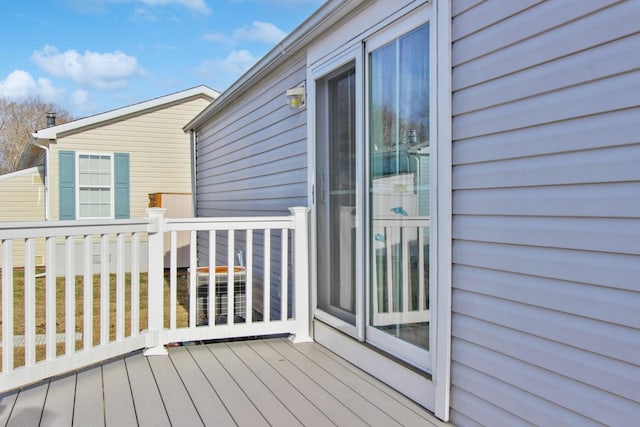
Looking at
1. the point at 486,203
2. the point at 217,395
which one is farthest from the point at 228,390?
the point at 486,203

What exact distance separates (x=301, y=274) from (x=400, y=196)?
1288 mm

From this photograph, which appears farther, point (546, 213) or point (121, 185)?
point (121, 185)

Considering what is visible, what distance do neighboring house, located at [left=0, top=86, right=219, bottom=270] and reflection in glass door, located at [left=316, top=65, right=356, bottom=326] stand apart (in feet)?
23.2

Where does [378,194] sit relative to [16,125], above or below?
below

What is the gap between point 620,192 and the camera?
151cm

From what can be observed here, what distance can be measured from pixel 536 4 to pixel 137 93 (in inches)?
1519

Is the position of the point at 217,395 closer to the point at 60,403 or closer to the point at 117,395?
the point at 117,395

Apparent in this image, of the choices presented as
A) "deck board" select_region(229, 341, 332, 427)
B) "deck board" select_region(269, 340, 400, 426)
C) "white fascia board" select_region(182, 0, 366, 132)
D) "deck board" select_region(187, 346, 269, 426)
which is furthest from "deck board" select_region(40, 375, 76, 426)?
"white fascia board" select_region(182, 0, 366, 132)

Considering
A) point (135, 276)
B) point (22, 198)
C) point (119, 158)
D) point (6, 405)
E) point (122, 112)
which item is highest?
point (122, 112)

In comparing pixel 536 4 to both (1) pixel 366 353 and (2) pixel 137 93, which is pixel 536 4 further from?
(2) pixel 137 93

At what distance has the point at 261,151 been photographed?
5.27 metres

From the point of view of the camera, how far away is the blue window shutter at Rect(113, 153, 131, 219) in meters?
11.0

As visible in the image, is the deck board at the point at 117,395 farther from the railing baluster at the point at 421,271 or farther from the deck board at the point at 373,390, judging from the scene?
the railing baluster at the point at 421,271

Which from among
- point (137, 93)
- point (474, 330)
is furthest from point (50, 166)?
point (137, 93)
